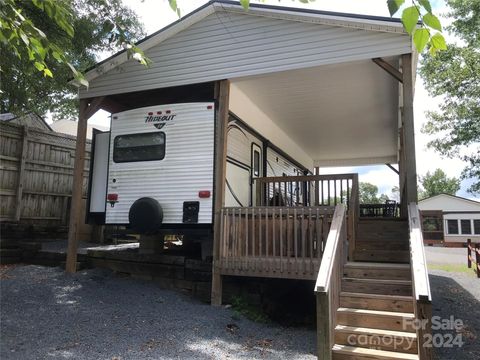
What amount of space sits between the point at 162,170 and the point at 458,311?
6.08 m

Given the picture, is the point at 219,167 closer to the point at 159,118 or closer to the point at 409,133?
the point at 159,118

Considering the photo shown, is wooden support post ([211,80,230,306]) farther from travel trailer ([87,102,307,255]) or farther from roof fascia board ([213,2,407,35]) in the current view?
roof fascia board ([213,2,407,35])

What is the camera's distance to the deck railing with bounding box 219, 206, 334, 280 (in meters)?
5.98

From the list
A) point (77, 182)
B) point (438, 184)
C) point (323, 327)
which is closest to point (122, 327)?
point (323, 327)

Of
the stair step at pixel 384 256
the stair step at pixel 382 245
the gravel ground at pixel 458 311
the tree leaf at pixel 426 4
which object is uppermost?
the tree leaf at pixel 426 4

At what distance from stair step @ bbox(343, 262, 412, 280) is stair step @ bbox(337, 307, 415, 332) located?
0.87m

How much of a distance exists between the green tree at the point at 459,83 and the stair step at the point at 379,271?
1411 cm

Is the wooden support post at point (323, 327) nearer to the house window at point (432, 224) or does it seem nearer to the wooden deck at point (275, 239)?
the wooden deck at point (275, 239)

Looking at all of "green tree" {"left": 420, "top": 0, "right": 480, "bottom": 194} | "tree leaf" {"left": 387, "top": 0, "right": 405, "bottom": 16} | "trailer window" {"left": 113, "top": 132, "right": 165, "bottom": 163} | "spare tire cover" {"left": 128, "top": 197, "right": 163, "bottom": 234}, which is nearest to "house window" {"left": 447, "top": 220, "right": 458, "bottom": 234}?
"green tree" {"left": 420, "top": 0, "right": 480, "bottom": 194}

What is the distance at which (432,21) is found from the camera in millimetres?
1625

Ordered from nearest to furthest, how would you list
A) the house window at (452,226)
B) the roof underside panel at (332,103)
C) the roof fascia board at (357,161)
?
the roof underside panel at (332,103)
the roof fascia board at (357,161)
the house window at (452,226)

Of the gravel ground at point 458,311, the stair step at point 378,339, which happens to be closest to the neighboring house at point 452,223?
the gravel ground at point 458,311

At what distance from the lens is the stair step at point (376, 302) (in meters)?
4.70

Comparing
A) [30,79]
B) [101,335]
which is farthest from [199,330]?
[30,79]
